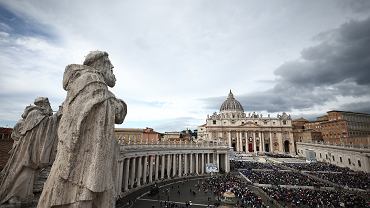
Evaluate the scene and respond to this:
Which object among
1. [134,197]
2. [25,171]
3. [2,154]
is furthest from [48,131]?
[134,197]

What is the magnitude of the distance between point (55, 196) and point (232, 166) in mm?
62265

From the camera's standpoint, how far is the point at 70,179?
3.92m

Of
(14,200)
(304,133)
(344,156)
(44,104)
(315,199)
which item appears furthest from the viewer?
(304,133)

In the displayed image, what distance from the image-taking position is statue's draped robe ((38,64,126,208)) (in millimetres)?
3910

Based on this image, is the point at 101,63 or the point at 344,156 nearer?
the point at 101,63

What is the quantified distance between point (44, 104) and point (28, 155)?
5.70 feet

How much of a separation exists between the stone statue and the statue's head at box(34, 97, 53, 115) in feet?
0.68

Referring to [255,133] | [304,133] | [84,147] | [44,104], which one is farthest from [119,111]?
[304,133]

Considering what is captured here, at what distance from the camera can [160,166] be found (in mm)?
51500

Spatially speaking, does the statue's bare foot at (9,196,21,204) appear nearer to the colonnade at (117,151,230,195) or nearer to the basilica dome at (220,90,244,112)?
the colonnade at (117,151,230,195)

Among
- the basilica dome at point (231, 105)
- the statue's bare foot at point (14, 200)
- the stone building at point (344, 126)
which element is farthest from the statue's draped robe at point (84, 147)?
the basilica dome at point (231, 105)

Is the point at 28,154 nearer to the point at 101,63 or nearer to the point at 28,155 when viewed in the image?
the point at 28,155

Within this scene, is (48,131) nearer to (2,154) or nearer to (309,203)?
(2,154)

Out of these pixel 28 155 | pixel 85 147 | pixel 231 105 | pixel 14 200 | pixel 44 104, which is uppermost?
pixel 231 105
